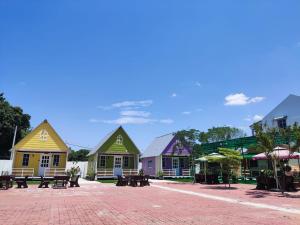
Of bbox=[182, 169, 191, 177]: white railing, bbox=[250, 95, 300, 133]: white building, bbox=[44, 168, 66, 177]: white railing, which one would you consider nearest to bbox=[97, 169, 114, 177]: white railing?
bbox=[44, 168, 66, 177]: white railing

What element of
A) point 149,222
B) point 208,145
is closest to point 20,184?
point 149,222

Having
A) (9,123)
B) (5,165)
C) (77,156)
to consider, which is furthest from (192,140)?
(77,156)

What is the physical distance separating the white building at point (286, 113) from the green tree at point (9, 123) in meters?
40.8

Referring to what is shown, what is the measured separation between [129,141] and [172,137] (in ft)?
19.5

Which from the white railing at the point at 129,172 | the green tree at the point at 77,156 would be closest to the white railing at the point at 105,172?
the white railing at the point at 129,172

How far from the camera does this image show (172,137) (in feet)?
113

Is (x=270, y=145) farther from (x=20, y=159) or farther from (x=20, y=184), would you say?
(x=20, y=159)

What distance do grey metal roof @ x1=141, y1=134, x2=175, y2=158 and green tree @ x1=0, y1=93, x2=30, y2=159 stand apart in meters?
25.2

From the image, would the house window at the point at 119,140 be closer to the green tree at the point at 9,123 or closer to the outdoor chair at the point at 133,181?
the outdoor chair at the point at 133,181

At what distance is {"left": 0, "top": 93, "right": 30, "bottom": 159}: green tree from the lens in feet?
146

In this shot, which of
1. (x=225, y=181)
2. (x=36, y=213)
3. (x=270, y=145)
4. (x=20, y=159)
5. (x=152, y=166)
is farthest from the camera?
(x=152, y=166)

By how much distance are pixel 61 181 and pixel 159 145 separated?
58.5 feet

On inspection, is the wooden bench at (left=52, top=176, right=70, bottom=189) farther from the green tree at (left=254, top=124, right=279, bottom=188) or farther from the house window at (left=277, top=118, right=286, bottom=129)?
the house window at (left=277, top=118, right=286, bottom=129)

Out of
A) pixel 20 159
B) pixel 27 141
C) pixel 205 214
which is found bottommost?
pixel 205 214
